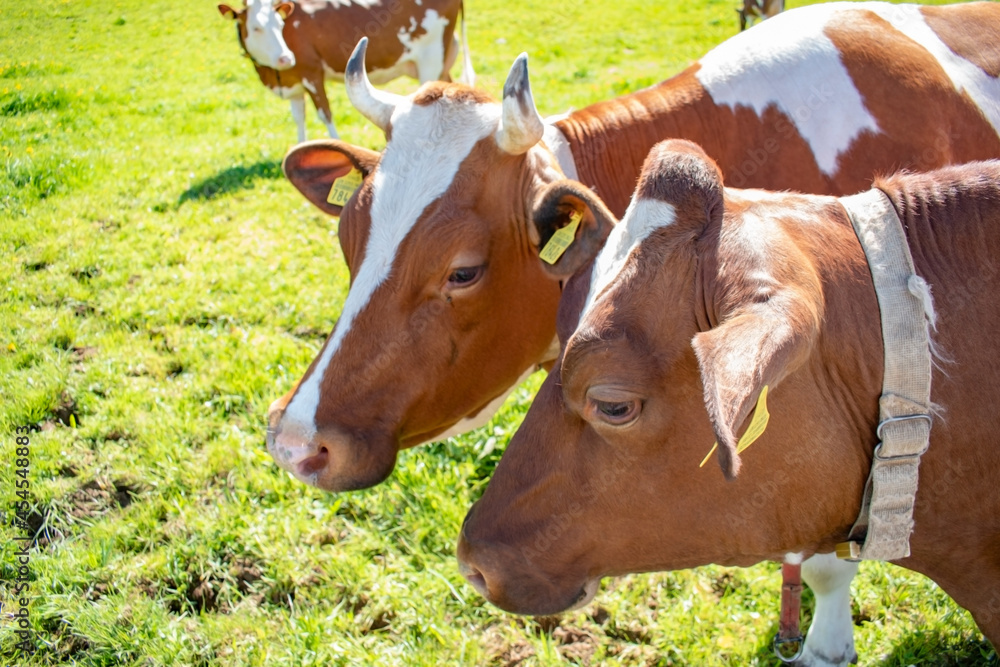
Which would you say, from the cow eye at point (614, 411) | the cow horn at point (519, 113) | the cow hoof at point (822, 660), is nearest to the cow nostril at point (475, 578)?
the cow eye at point (614, 411)

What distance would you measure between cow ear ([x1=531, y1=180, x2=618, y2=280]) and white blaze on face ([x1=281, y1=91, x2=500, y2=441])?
435mm

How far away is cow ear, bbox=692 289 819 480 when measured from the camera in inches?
55.4

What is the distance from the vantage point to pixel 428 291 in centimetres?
298

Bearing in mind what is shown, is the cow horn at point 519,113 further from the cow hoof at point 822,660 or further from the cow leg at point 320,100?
the cow leg at point 320,100

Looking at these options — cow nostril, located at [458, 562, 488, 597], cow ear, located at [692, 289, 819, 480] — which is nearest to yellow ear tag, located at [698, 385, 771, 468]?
cow ear, located at [692, 289, 819, 480]

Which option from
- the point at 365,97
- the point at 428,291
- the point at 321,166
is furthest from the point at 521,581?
the point at 321,166

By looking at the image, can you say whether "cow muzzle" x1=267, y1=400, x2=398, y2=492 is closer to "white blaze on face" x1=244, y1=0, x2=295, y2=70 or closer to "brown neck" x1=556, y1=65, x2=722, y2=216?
"brown neck" x1=556, y1=65, x2=722, y2=216

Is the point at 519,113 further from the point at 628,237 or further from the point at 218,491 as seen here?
the point at 218,491

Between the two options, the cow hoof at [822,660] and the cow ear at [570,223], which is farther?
the cow hoof at [822,660]

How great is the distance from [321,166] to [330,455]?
5.51 ft

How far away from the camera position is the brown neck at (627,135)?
367 centimetres

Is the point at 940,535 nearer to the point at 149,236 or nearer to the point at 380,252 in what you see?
the point at 380,252

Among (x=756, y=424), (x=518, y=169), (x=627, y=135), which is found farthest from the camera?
(x=627, y=135)

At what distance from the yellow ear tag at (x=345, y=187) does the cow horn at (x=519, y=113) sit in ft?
2.68
